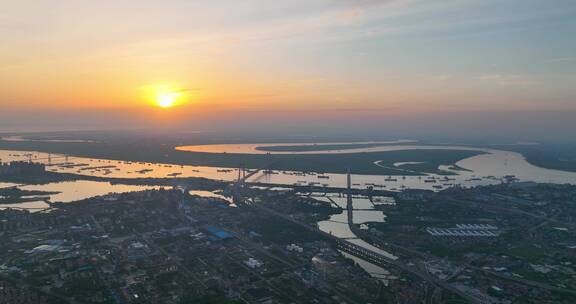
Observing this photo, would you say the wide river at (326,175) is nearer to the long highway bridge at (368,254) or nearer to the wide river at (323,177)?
the wide river at (323,177)

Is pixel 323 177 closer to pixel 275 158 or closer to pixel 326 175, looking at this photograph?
pixel 326 175

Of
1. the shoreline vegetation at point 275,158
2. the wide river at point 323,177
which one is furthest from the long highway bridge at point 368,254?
the shoreline vegetation at point 275,158

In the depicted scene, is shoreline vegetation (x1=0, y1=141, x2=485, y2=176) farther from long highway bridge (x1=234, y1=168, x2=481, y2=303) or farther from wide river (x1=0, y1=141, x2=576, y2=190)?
long highway bridge (x1=234, y1=168, x2=481, y2=303)

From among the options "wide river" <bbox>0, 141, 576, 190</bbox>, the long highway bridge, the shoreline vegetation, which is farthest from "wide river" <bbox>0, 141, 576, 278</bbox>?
the shoreline vegetation

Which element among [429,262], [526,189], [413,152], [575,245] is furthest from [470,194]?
[413,152]

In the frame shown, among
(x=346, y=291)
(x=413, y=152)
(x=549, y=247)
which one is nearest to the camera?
(x=346, y=291)

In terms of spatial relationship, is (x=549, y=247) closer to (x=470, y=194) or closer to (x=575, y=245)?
(x=575, y=245)

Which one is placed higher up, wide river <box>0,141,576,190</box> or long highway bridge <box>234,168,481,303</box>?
wide river <box>0,141,576,190</box>

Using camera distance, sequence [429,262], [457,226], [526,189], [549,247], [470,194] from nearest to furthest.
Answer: [429,262] < [549,247] < [457,226] < [470,194] < [526,189]
